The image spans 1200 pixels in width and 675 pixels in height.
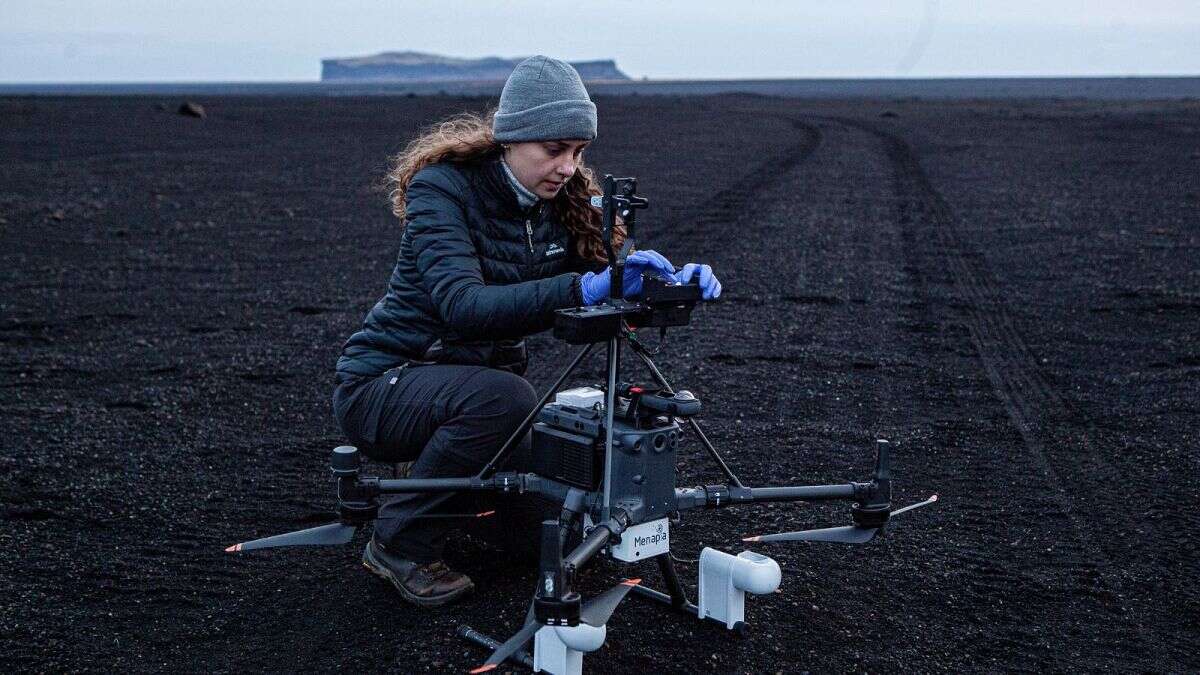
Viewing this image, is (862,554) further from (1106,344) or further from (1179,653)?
(1106,344)

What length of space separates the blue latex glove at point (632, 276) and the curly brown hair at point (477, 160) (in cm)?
60

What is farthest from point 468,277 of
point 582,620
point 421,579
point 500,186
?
point 582,620

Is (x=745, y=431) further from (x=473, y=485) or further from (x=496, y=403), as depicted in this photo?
(x=473, y=485)

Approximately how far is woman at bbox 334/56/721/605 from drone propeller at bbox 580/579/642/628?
0.76m

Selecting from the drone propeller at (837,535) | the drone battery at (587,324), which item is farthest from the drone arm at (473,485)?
the drone propeller at (837,535)

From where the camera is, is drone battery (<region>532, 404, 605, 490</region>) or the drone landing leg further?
the drone landing leg

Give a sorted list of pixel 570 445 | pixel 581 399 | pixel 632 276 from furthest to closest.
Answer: pixel 581 399 → pixel 570 445 → pixel 632 276

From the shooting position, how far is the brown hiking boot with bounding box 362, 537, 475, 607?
3752mm

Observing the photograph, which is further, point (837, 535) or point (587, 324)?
point (837, 535)

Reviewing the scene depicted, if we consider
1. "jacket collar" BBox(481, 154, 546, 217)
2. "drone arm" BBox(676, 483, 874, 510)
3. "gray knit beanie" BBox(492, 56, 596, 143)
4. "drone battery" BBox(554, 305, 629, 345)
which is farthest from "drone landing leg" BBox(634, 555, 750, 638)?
"gray knit beanie" BBox(492, 56, 596, 143)

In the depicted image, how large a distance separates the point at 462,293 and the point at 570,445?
22.5 inches

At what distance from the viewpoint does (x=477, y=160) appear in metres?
3.83

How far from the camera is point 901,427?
5828 mm

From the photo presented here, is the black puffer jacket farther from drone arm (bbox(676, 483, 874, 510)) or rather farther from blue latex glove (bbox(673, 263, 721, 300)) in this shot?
drone arm (bbox(676, 483, 874, 510))
